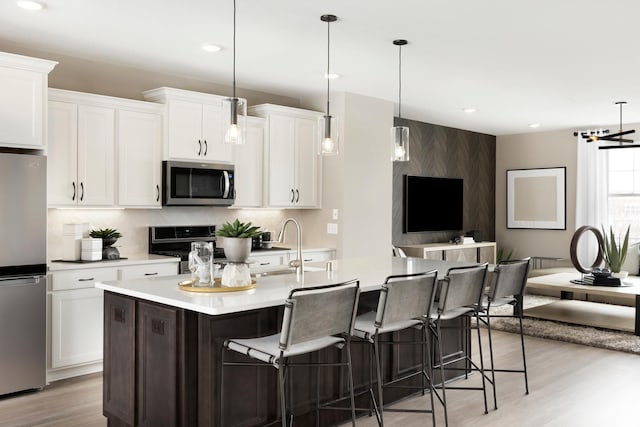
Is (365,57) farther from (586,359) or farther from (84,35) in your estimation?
(586,359)

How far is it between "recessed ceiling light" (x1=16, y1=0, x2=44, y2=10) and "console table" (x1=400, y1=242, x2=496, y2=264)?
521 centimetres

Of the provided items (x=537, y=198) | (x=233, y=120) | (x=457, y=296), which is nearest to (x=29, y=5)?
(x=233, y=120)

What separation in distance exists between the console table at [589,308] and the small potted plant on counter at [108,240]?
428 cm

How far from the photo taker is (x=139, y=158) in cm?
491

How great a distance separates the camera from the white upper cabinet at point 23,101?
3.92 metres

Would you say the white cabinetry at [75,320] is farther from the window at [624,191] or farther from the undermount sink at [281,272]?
the window at [624,191]

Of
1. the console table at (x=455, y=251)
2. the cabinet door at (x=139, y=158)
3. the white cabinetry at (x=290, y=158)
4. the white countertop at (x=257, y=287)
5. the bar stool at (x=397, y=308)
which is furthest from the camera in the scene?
the console table at (x=455, y=251)

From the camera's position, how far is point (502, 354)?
5.07 metres

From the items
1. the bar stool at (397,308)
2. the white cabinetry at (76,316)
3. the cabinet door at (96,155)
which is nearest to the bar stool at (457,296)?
the bar stool at (397,308)

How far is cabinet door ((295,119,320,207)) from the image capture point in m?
6.09

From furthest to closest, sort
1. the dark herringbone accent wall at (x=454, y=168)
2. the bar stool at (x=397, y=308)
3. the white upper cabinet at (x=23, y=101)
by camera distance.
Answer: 1. the dark herringbone accent wall at (x=454, y=168)
2. the white upper cabinet at (x=23, y=101)
3. the bar stool at (x=397, y=308)

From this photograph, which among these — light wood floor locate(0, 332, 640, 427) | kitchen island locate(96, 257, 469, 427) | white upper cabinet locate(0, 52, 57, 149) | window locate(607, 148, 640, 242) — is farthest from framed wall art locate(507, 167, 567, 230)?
white upper cabinet locate(0, 52, 57, 149)

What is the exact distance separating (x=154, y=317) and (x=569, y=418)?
2574 mm

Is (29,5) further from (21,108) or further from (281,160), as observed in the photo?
Result: (281,160)
